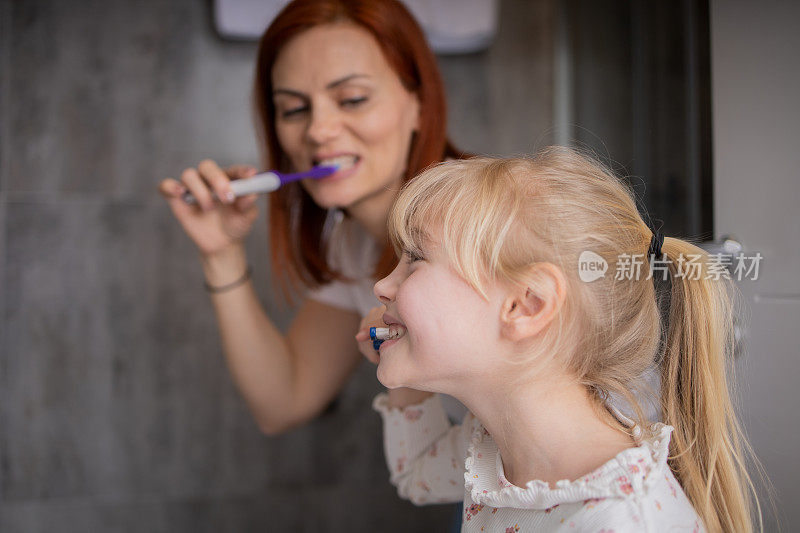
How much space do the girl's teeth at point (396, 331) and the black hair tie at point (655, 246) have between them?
0.21m

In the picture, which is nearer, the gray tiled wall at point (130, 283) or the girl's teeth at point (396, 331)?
the girl's teeth at point (396, 331)

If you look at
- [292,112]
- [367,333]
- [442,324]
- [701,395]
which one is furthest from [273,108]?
[701,395]

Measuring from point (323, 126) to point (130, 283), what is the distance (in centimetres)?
65

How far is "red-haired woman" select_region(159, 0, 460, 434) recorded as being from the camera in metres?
0.90

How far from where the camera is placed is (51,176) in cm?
130

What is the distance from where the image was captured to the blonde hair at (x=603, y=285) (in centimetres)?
55

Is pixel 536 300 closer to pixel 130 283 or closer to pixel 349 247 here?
pixel 349 247

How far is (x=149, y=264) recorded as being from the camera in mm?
1329

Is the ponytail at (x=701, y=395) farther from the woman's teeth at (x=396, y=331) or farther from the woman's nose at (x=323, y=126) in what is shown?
the woman's nose at (x=323, y=126)

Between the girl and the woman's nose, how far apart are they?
1.04ft

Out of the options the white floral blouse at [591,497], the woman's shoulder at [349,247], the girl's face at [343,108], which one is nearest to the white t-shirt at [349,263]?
the woman's shoulder at [349,247]

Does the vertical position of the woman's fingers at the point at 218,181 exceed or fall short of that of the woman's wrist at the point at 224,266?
it exceeds it

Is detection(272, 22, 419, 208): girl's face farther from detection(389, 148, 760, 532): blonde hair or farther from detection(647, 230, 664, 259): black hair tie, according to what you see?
detection(647, 230, 664, 259): black hair tie

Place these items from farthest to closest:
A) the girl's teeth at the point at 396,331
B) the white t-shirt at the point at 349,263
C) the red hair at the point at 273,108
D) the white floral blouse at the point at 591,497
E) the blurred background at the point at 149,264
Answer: the blurred background at the point at 149,264 → the white t-shirt at the point at 349,263 → the red hair at the point at 273,108 → the girl's teeth at the point at 396,331 → the white floral blouse at the point at 591,497
